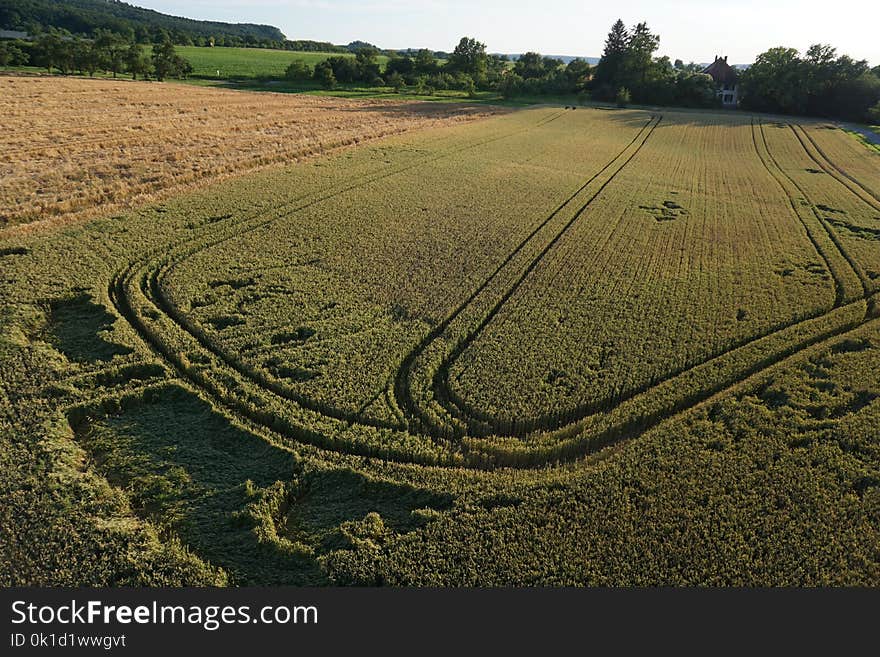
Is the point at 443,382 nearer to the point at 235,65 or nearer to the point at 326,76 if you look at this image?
the point at 326,76

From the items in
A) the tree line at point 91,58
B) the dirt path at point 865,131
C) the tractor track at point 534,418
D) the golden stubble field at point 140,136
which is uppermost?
the tree line at point 91,58

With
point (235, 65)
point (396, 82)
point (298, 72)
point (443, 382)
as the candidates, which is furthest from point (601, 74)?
point (443, 382)

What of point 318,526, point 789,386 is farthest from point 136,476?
point 789,386

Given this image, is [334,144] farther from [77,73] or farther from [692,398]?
[77,73]

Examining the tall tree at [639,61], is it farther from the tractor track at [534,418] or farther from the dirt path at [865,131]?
the tractor track at [534,418]

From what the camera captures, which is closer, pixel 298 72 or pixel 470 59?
pixel 298 72

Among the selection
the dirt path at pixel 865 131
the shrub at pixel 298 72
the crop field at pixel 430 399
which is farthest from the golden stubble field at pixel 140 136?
the dirt path at pixel 865 131
